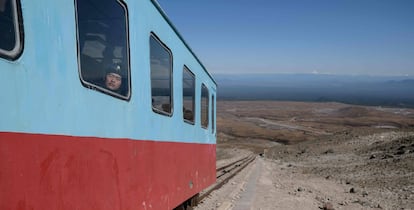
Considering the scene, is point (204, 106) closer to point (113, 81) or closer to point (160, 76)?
point (160, 76)

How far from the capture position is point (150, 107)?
5008 millimetres

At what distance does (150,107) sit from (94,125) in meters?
1.63

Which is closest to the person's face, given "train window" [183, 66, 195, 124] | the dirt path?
"train window" [183, 66, 195, 124]

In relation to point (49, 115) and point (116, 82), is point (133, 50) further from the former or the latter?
point (49, 115)

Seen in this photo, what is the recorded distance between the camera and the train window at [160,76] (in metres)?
5.16

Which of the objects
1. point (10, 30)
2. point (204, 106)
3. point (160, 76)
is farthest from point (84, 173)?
point (204, 106)

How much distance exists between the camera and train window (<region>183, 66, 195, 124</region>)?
6975 mm

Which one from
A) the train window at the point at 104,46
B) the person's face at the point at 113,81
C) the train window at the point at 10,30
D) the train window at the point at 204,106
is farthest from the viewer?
the train window at the point at 204,106

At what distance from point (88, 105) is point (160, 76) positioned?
2.29 m

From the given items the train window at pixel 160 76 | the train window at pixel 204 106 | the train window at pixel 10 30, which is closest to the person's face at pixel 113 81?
the train window at pixel 160 76

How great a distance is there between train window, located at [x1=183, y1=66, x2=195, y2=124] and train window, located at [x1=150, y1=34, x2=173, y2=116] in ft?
3.03

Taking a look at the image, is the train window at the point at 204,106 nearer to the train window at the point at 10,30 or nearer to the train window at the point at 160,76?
the train window at the point at 160,76

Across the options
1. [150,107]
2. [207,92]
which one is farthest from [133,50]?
[207,92]

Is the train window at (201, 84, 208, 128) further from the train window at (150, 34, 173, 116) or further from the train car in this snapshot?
the train window at (150, 34, 173, 116)
